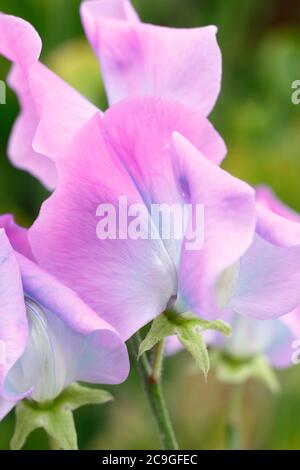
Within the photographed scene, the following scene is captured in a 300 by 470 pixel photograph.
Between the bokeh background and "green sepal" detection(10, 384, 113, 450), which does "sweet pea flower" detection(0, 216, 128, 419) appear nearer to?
"green sepal" detection(10, 384, 113, 450)

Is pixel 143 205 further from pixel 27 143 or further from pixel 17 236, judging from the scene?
pixel 27 143

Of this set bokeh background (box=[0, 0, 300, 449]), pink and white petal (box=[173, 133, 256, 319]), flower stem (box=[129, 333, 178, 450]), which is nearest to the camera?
pink and white petal (box=[173, 133, 256, 319])

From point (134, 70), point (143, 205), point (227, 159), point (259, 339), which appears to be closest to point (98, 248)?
point (143, 205)

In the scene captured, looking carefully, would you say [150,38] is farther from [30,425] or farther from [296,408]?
[296,408]

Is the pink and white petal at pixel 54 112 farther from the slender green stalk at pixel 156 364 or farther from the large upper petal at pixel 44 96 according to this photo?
the slender green stalk at pixel 156 364

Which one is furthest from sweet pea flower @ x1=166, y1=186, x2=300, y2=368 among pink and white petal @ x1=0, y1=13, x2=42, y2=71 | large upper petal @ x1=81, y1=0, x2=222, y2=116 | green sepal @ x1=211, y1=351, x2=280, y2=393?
pink and white petal @ x1=0, y1=13, x2=42, y2=71
